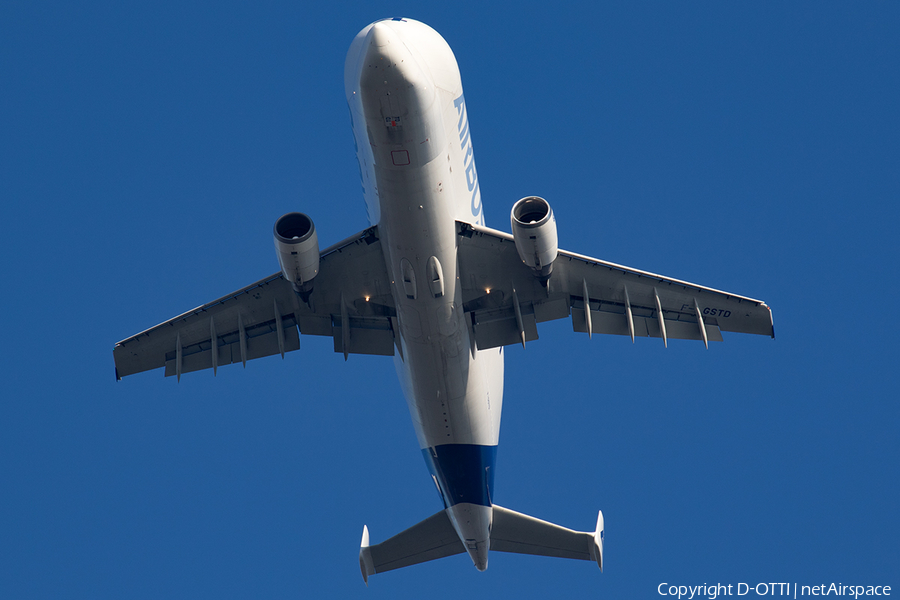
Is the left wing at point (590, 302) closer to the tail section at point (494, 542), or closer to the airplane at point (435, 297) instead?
the airplane at point (435, 297)

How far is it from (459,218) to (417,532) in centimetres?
1087

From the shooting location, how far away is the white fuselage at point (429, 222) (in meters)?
21.5

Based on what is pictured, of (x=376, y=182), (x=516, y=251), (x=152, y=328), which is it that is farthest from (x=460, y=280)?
(x=152, y=328)

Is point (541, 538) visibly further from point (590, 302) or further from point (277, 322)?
point (277, 322)

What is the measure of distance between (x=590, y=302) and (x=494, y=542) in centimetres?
832

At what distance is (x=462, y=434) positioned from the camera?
2612 centimetres

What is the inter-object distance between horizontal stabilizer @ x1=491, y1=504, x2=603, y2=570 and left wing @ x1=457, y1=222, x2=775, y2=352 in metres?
6.70

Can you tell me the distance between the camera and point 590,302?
2700 cm

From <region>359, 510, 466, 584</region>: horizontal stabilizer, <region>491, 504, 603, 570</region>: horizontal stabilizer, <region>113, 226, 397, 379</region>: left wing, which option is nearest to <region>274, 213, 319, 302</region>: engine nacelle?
<region>113, 226, 397, 379</region>: left wing

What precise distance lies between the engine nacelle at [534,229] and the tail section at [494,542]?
959cm

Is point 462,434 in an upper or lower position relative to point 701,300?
lower

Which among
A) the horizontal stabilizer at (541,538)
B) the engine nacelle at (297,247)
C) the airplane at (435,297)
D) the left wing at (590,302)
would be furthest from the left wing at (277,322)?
the horizontal stabilizer at (541,538)

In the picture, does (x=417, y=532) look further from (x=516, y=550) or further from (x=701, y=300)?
(x=701, y=300)

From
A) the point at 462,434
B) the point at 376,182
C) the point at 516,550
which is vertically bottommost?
the point at 516,550
